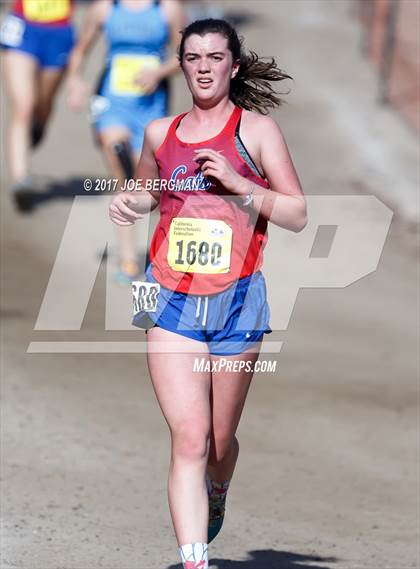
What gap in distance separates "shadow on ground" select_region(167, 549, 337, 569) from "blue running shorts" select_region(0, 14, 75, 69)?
257 inches

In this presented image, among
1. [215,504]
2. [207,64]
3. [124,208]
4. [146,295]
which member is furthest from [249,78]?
[215,504]

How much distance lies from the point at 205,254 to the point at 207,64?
67 centimetres

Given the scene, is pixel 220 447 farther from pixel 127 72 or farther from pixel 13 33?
pixel 13 33

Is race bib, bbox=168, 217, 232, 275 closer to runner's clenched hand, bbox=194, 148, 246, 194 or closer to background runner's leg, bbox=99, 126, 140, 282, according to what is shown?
runner's clenched hand, bbox=194, 148, 246, 194

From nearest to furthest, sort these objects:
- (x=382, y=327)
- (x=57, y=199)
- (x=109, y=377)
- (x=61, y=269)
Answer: (x=109, y=377), (x=382, y=327), (x=61, y=269), (x=57, y=199)

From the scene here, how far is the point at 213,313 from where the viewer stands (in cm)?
459

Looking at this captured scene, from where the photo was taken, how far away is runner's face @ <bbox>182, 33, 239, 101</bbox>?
4.58 m

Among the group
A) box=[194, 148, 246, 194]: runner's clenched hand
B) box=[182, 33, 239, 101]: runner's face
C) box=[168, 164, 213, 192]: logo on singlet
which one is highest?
box=[182, 33, 239, 101]: runner's face

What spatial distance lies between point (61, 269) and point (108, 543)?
4.64 m

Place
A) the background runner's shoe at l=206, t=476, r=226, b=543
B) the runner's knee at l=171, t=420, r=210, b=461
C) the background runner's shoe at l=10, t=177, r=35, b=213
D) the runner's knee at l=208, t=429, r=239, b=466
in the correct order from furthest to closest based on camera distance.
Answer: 1. the background runner's shoe at l=10, t=177, r=35, b=213
2. the background runner's shoe at l=206, t=476, r=226, b=543
3. the runner's knee at l=208, t=429, r=239, b=466
4. the runner's knee at l=171, t=420, r=210, b=461

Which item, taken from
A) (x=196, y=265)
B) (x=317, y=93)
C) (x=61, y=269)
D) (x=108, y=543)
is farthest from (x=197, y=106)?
(x=317, y=93)

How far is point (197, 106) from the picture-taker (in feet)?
15.2

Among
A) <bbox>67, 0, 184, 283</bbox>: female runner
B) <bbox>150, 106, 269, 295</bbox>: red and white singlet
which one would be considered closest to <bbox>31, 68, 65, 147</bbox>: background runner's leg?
<bbox>67, 0, 184, 283</bbox>: female runner

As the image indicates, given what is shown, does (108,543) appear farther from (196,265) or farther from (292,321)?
(292,321)
